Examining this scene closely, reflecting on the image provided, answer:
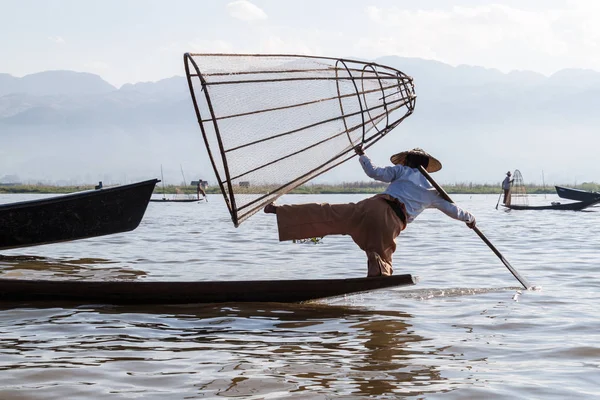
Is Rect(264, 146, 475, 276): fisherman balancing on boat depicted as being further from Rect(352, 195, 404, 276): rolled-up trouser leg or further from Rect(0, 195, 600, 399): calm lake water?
Rect(0, 195, 600, 399): calm lake water

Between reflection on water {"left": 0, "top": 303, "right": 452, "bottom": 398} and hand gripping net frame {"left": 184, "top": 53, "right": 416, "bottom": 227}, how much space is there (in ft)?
3.24

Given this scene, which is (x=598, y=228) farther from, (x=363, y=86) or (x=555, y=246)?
(x=363, y=86)

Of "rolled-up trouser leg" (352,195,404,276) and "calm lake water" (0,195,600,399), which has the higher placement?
"rolled-up trouser leg" (352,195,404,276)

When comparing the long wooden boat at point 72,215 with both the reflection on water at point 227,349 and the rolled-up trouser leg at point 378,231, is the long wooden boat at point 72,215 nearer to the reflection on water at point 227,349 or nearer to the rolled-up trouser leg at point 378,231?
the reflection on water at point 227,349

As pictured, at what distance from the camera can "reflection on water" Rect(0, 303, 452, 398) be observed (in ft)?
14.4

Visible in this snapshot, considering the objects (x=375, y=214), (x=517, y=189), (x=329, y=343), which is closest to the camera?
(x=329, y=343)

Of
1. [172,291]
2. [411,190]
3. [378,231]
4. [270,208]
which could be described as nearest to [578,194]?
[411,190]

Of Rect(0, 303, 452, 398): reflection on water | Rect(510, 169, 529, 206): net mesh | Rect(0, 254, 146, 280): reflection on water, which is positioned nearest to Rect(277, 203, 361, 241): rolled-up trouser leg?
Rect(0, 303, 452, 398): reflection on water

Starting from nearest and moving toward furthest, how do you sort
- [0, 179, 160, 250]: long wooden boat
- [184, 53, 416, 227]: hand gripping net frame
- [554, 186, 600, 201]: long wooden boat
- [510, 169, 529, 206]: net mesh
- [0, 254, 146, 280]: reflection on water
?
[184, 53, 416, 227]: hand gripping net frame < [0, 254, 146, 280]: reflection on water < [0, 179, 160, 250]: long wooden boat < [554, 186, 600, 201]: long wooden boat < [510, 169, 529, 206]: net mesh

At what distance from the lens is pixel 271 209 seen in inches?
262

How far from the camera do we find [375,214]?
21.7ft

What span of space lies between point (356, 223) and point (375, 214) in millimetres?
206

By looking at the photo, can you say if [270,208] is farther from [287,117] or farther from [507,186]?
[507,186]

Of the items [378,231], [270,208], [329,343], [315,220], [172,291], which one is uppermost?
[270,208]
